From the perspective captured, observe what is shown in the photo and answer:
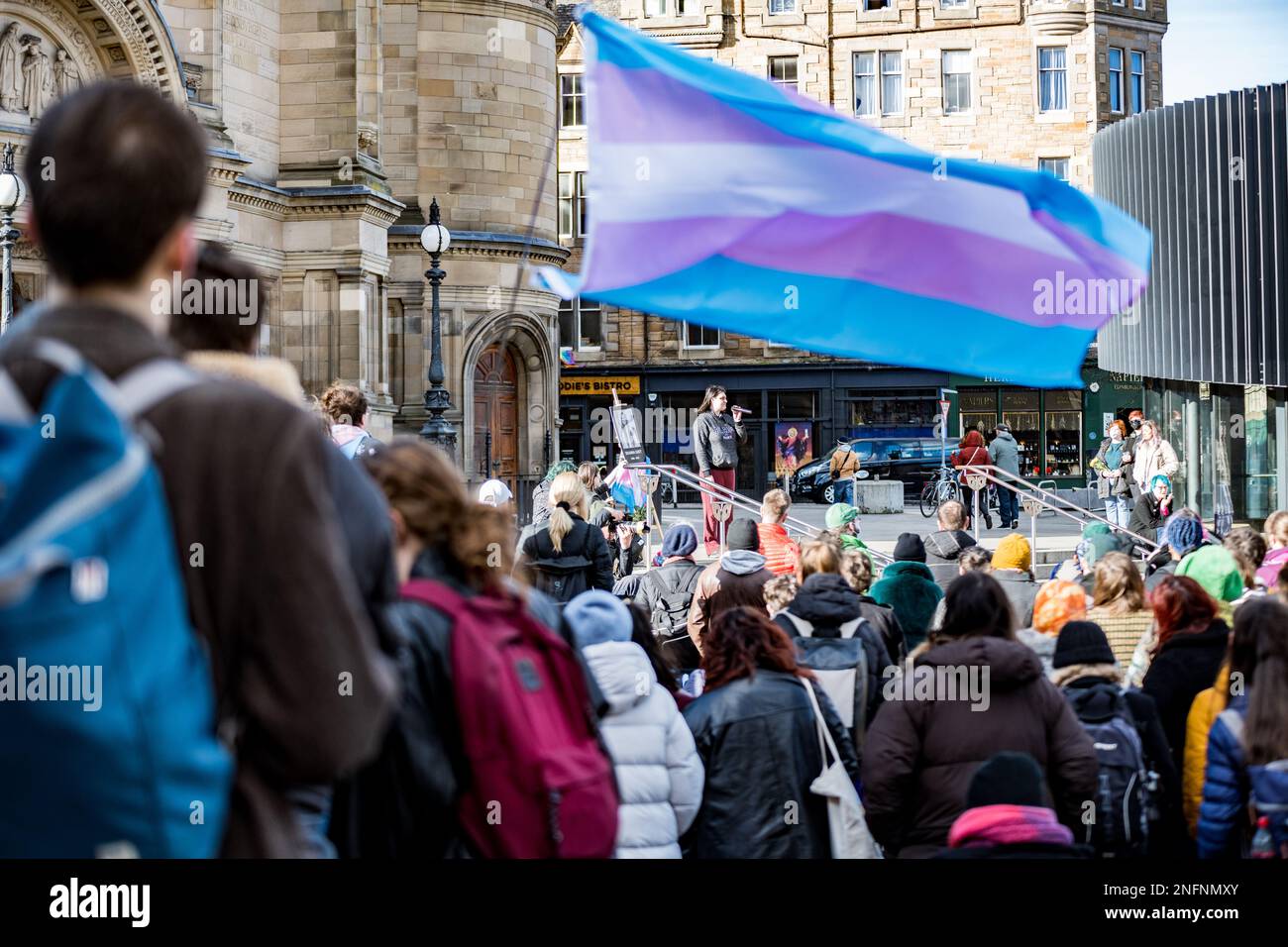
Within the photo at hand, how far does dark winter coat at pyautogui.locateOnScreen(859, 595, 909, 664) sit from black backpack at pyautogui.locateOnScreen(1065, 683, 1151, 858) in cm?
204

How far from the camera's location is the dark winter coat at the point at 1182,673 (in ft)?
18.7

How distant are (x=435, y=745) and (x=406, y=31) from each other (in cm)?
2736

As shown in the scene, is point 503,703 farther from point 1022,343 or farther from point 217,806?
point 1022,343

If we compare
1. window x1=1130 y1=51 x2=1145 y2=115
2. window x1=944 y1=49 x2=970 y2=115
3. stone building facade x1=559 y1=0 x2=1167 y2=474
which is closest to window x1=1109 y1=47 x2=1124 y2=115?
stone building facade x1=559 y1=0 x2=1167 y2=474

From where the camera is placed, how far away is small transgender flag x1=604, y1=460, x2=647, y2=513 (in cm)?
1947

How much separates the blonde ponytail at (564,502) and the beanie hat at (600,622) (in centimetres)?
508

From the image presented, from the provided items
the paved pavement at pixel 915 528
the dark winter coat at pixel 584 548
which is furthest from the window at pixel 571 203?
the dark winter coat at pixel 584 548

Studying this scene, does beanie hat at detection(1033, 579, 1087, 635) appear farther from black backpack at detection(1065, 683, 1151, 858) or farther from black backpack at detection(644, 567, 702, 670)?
black backpack at detection(644, 567, 702, 670)

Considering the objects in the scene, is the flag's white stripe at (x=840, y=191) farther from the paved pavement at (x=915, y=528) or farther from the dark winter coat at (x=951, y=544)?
the paved pavement at (x=915, y=528)

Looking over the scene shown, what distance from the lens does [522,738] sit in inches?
120

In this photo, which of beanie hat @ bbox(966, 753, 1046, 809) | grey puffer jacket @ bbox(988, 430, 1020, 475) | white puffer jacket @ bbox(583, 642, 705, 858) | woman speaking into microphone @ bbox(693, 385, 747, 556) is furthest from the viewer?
grey puffer jacket @ bbox(988, 430, 1020, 475)

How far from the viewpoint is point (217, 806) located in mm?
2168

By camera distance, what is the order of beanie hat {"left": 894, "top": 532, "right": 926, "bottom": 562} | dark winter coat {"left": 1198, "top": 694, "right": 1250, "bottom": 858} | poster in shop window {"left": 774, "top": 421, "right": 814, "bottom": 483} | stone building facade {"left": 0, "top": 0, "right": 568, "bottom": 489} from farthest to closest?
1. poster in shop window {"left": 774, "top": 421, "right": 814, "bottom": 483}
2. stone building facade {"left": 0, "top": 0, "right": 568, "bottom": 489}
3. beanie hat {"left": 894, "top": 532, "right": 926, "bottom": 562}
4. dark winter coat {"left": 1198, "top": 694, "right": 1250, "bottom": 858}

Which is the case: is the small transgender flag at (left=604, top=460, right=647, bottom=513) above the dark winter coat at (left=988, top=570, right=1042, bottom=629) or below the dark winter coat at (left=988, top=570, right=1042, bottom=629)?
above
